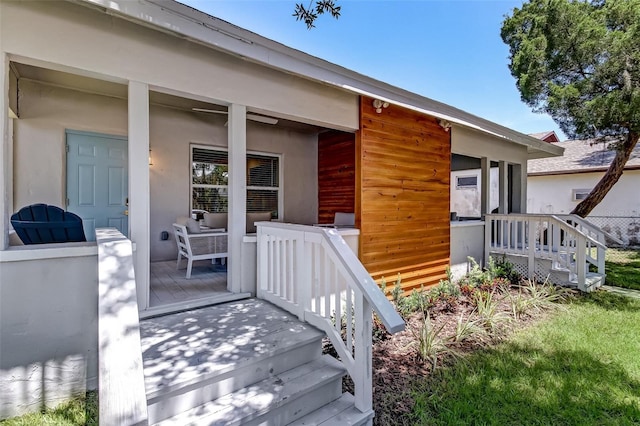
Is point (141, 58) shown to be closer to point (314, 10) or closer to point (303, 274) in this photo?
point (314, 10)

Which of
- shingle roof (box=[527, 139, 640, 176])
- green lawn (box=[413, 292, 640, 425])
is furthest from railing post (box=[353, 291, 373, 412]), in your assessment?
shingle roof (box=[527, 139, 640, 176])

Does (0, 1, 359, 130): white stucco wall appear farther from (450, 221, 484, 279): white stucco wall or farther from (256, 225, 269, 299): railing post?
(450, 221, 484, 279): white stucco wall

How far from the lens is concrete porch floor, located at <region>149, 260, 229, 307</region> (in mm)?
3574

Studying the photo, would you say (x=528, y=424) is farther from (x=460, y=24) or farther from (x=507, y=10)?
(x=507, y=10)

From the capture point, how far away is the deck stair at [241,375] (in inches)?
80.4

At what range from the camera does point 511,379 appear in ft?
9.76

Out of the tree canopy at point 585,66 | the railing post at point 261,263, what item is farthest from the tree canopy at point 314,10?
the tree canopy at point 585,66

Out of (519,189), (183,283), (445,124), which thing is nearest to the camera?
(183,283)

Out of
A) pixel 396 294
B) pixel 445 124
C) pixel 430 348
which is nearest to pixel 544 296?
pixel 396 294

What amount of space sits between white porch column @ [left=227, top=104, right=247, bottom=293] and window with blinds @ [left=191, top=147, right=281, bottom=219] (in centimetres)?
206

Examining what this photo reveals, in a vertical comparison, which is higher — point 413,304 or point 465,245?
point 465,245

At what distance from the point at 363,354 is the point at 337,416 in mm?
480

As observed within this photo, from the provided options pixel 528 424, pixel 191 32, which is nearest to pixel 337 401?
pixel 528 424

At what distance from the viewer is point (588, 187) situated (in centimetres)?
1241
